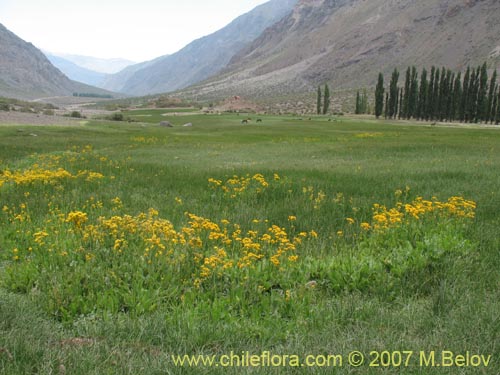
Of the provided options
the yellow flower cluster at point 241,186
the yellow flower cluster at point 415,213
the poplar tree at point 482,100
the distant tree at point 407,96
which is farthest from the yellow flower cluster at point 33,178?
the distant tree at point 407,96

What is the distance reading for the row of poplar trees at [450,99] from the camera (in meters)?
82.7

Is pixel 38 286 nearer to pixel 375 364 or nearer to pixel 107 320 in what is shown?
pixel 107 320

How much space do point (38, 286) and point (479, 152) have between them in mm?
25929

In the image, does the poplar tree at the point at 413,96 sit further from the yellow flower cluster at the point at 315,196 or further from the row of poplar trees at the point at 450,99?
the yellow flower cluster at the point at 315,196

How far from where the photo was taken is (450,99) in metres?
87.8

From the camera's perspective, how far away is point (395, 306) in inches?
207

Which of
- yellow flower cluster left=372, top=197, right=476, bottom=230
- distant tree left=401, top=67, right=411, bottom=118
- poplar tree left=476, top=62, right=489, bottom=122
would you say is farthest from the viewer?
distant tree left=401, top=67, right=411, bottom=118

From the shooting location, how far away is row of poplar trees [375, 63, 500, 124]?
271 feet

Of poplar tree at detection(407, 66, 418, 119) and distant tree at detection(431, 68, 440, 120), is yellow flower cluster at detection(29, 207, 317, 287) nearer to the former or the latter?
distant tree at detection(431, 68, 440, 120)

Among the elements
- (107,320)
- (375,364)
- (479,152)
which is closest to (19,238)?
(107,320)

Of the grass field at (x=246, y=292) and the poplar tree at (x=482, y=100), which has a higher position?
the poplar tree at (x=482, y=100)

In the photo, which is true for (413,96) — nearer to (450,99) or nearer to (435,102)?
(435,102)

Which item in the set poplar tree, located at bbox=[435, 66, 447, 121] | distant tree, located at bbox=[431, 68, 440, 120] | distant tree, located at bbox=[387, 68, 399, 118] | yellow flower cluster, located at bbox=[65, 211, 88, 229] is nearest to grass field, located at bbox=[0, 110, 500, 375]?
yellow flower cluster, located at bbox=[65, 211, 88, 229]

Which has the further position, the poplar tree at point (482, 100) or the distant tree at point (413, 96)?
the distant tree at point (413, 96)
